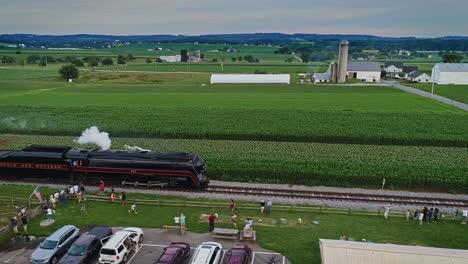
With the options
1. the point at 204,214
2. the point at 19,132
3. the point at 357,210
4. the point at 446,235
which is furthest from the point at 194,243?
the point at 19,132

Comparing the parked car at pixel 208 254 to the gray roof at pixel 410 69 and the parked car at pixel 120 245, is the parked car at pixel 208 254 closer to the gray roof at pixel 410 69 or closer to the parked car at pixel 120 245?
the parked car at pixel 120 245

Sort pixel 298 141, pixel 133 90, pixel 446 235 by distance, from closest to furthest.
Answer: pixel 446 235
pixel 298 141
pixel 133 90

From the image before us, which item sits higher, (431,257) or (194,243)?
(431,257)

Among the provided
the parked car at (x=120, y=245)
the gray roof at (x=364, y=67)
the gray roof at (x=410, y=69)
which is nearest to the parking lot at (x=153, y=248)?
the parked car at (x=120, y=245)

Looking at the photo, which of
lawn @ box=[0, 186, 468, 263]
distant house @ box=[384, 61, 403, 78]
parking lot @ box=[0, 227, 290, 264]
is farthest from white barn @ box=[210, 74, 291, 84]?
parking lot @ box=[0, 227, 290, 264]

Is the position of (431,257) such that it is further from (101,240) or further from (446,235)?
(101,240)

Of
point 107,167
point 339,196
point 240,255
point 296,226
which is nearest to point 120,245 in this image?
point 240,255

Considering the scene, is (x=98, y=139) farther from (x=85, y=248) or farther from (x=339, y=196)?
(x=339, y=196)
